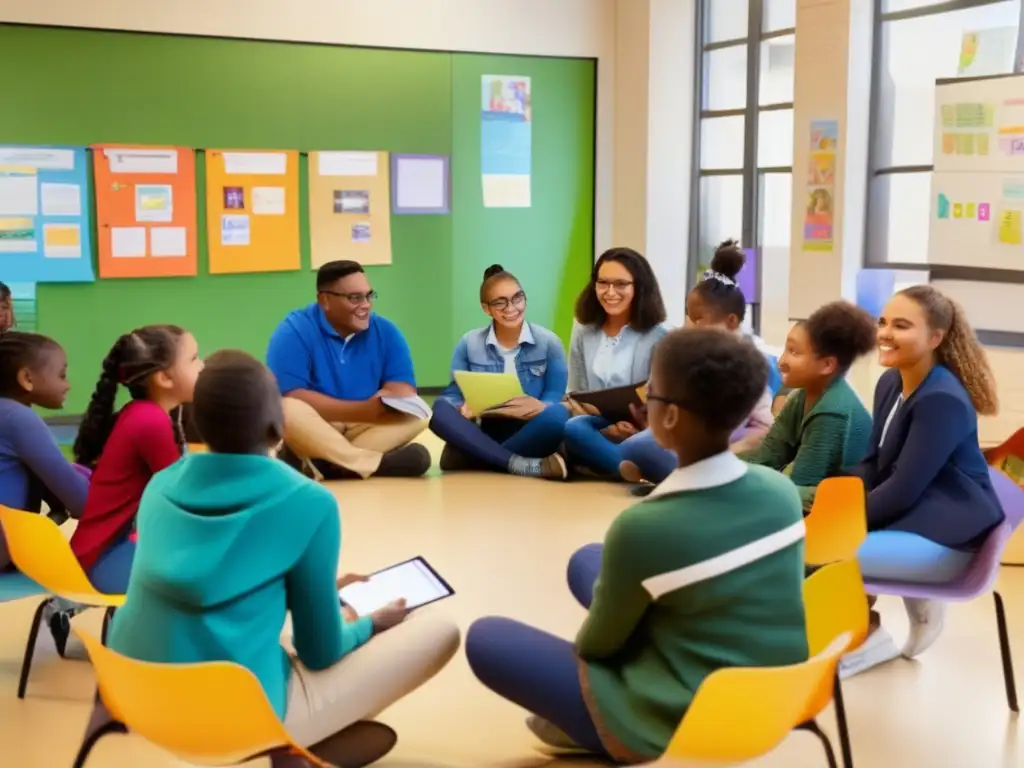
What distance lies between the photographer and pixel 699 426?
6.78ft

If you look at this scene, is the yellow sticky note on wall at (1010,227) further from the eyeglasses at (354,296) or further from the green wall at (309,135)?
the green wall at (309,135)

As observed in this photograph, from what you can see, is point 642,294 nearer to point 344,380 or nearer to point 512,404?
point 512,404

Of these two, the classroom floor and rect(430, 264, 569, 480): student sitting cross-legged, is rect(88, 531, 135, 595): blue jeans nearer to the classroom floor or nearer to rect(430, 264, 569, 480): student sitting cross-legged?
the classroom floor

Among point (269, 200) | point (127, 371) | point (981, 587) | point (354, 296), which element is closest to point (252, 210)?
point (269, 200)

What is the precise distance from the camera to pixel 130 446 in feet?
9.66

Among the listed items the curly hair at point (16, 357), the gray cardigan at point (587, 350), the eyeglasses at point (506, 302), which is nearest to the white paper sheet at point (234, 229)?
the eyeglasses at point (506, 302)

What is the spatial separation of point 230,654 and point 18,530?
91 centimetres

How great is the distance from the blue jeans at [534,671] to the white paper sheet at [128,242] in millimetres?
5080

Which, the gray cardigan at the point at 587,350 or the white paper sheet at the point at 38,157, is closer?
the gray cardigan at the point at 587,350

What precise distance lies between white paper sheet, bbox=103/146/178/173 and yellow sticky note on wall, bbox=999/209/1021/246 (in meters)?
4.43

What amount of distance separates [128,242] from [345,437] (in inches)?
86.6

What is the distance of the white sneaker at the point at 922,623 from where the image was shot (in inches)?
127

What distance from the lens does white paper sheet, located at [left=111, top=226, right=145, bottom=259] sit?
6.80 metres

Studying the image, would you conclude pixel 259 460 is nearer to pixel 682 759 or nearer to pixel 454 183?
pixel 682 759
